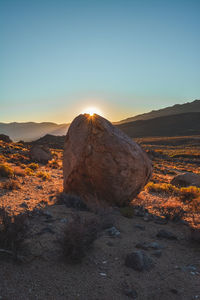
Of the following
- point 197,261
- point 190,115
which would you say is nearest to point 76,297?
point 197,261

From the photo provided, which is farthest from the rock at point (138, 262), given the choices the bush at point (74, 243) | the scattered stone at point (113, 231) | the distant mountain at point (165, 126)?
the distant mountain at point (165, 126)

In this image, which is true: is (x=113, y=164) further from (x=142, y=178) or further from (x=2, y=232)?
(x=2, y=232)

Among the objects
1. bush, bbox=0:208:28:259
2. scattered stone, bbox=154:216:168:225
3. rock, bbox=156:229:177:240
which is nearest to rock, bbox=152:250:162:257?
rock, bbox=156:229:177:240

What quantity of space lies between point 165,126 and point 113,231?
488ft

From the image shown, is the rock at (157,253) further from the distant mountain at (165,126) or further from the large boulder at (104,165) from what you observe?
the distant mountain at (165,126)

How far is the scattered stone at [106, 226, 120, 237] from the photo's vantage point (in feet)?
18.7

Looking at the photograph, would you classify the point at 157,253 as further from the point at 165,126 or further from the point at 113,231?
the point at 165,126

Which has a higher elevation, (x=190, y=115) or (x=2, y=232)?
(x=190, y=115)

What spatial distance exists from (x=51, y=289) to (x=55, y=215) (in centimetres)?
333

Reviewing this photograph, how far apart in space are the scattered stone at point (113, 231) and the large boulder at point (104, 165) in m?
2.03

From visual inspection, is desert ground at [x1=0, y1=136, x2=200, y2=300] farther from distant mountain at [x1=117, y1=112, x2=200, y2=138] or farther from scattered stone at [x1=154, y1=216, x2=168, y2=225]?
distant mountain at [x1=117, y1=112, x2=200, y2=138]

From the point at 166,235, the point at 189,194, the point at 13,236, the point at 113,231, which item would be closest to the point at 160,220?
the point at 166,235

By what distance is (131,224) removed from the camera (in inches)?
264

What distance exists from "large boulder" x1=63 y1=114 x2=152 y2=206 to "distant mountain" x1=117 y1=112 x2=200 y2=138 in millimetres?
128787
